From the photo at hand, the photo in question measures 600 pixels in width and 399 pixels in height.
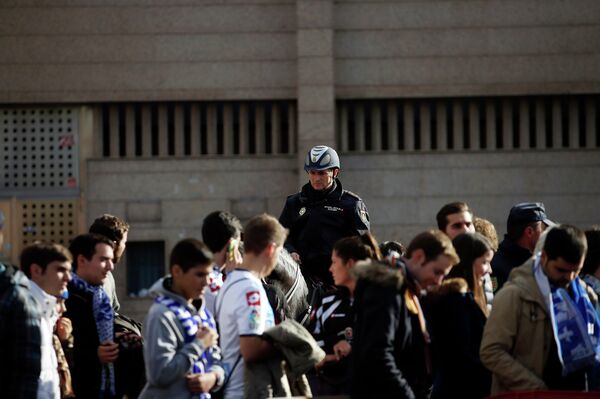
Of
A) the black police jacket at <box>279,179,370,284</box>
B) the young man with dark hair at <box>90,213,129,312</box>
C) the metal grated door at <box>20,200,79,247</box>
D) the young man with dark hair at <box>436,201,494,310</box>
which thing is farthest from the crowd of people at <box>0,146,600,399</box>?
the metal grated door at <box>20,200,79,247</box>

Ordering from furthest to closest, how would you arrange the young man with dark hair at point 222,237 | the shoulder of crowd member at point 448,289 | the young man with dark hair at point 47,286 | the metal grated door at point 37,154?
the metal grated door at point 37,154
the young man with dark hair at point 222,237
the shoulder of crowd member at point 448,289
the young man with dark hair at point 47,286

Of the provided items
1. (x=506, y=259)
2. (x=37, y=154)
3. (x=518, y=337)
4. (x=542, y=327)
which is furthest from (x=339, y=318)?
(x=37, y=154)

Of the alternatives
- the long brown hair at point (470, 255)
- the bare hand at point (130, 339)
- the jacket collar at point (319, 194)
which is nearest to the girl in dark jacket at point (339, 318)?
the long brown hair at point (470, 255)

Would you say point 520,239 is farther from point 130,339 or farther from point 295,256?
point 130,339

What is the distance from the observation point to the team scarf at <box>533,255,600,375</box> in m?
8.27

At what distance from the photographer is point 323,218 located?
1138cm

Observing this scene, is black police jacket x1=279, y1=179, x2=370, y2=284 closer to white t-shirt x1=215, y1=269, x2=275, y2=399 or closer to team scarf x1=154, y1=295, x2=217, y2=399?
white t-shirt x1=215, y1=269, x2=275, y2=399

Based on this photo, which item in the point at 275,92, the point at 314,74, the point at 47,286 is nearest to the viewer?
the point at 47,286

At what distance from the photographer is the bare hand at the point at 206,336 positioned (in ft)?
25.6

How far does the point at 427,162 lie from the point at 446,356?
61.4 feet

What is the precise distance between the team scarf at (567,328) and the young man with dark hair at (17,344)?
3.14 meters

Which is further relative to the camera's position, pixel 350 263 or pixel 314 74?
pixel 314 74

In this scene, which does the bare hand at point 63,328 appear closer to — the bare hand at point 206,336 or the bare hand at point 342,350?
the bare hand at point 206,336

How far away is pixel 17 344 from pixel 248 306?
139 centimetres
